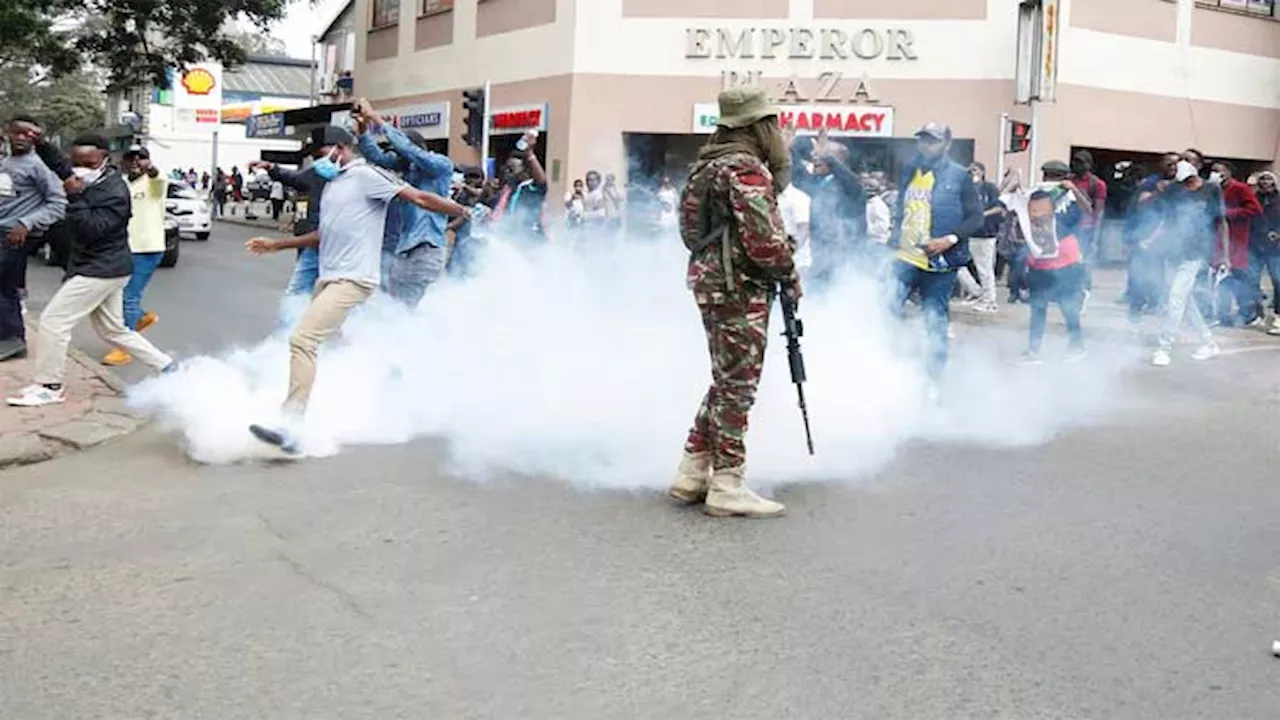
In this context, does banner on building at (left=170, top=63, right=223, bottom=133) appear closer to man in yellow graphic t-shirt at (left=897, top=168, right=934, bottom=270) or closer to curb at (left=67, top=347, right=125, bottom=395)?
curb at (left=67, top=347, right=125, bottom=395)

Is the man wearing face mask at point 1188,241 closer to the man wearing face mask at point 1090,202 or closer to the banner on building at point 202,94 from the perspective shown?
the man wearing face mask at point 1090,202

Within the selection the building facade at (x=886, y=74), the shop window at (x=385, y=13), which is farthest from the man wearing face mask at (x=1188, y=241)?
the shop window at (x=385, y=13)

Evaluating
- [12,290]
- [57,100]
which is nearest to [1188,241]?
[12,290]

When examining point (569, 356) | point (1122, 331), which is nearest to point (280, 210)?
point (1122, 331)

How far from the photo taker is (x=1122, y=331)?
12.8 meters

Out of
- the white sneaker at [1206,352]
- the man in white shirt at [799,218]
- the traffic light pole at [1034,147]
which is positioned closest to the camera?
the man in white shirt at [799,218]

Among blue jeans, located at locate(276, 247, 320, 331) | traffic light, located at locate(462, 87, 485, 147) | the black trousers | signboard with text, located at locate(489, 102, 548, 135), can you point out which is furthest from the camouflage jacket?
signboard with text, located at locate(489, 102, 548, 135)

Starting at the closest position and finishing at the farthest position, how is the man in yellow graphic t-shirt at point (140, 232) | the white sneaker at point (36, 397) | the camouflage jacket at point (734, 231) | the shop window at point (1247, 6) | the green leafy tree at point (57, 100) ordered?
the camouflage jacket at point (734, 231), the white sneaker at point (36, 397), the man in yellow graphic t-shirt at point (140, 232), the shop window at point (1247, 6), the green leafy tree at point (57, 100)

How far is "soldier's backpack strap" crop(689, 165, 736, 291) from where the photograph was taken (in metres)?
5.32

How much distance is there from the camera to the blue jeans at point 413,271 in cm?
839

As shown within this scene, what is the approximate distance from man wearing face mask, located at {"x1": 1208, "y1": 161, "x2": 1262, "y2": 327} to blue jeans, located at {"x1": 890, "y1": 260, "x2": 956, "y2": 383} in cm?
471

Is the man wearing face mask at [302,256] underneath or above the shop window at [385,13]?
underneath

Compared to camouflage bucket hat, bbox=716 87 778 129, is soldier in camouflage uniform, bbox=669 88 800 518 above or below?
below

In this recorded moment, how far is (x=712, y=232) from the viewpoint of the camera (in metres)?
5.40
